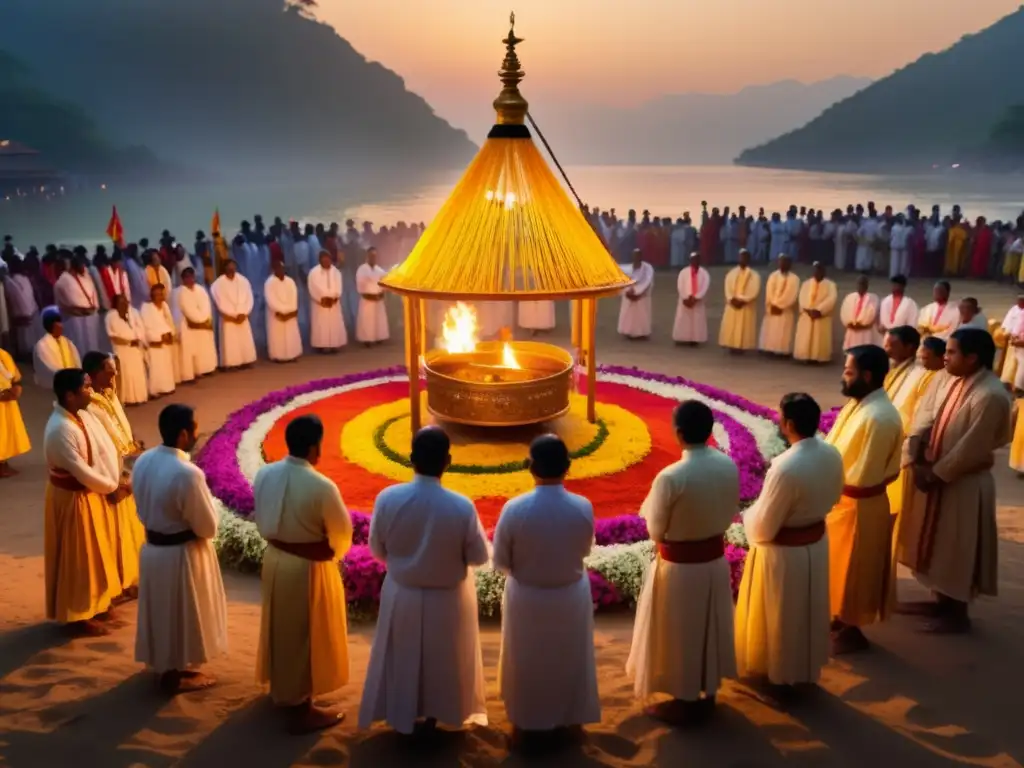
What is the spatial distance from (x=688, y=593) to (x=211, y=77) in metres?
46.0

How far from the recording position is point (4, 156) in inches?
1337

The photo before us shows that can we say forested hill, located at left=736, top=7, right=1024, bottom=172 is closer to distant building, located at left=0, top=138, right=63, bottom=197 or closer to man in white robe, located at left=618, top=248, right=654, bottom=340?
man in white robe, located at left=618, top=248, right=654, bottom=340

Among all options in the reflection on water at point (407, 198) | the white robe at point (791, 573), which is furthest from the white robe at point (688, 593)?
the reflection on water at point (407, 198)

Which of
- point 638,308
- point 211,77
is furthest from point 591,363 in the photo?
point 211,77

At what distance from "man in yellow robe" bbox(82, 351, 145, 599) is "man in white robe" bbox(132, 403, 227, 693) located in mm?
1036

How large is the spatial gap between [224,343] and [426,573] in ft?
32.8

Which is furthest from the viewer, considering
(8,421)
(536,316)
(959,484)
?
(536,316)

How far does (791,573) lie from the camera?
496cm

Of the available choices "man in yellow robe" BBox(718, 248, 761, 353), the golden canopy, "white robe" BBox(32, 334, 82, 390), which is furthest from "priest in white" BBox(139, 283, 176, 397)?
"man in yellow robe" BBox(718, 248, 761, 353)

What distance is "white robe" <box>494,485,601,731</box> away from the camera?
14.1ft

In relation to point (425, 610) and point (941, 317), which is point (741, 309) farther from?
point (425, 610)

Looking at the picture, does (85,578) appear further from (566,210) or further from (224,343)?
(224,343)

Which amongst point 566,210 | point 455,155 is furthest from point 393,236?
point 455,155

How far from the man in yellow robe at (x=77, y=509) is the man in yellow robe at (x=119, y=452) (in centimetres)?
13
